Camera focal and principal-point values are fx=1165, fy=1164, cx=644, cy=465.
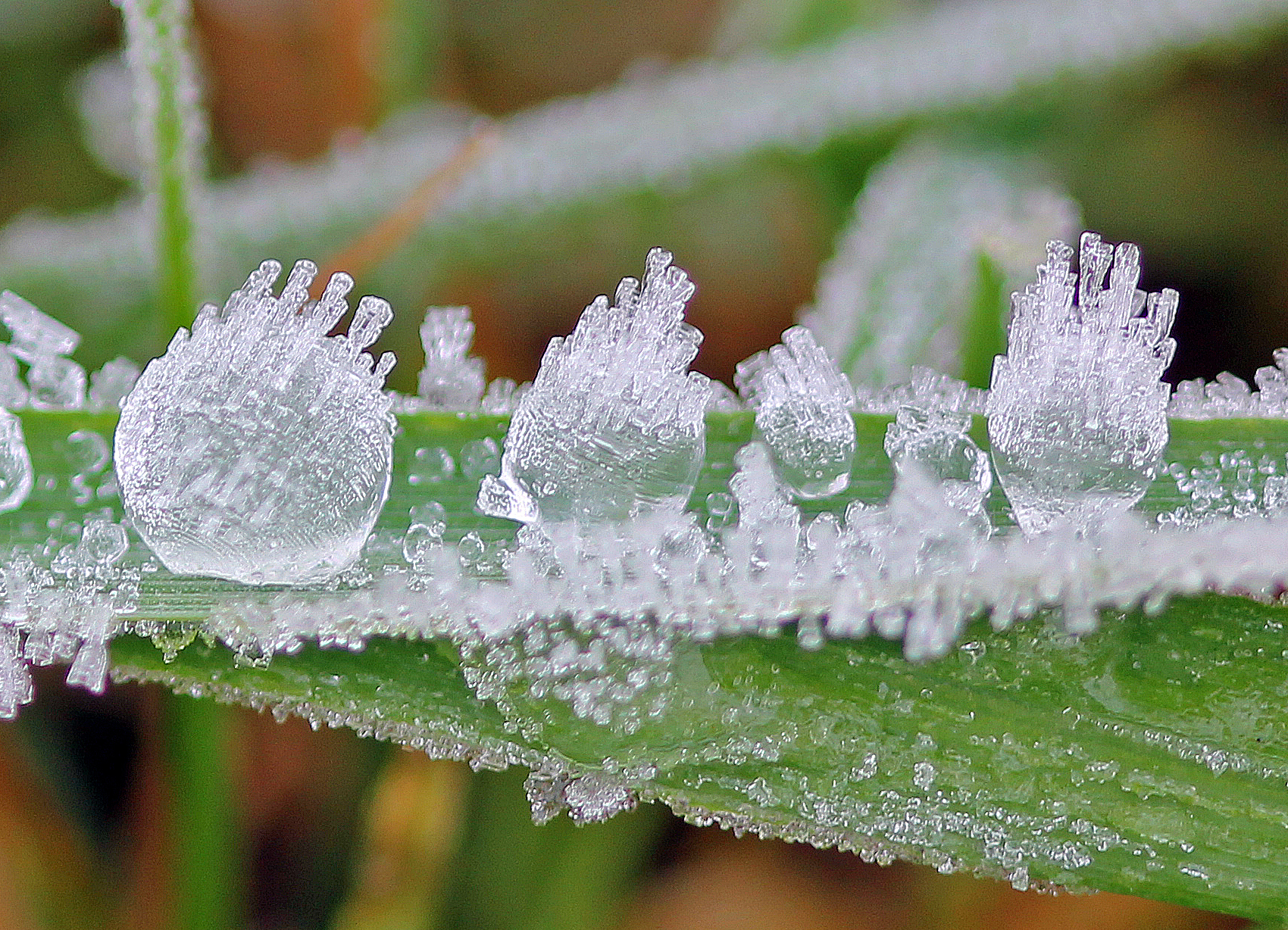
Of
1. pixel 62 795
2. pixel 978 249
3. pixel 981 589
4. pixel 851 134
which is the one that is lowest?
pixel 62 795

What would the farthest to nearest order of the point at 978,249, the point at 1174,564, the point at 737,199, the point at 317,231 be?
the point at 737,199 < the point at 317,231 < the point at 978,249 < the point at 1174,564

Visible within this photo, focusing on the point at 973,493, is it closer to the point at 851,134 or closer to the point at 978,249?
the point at 978,249

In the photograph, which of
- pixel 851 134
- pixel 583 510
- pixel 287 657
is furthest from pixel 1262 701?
pixel 851 134

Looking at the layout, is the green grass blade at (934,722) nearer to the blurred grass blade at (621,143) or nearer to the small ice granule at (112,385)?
the small ice granule at (112,385)

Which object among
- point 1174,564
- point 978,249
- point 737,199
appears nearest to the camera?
point 1174,564

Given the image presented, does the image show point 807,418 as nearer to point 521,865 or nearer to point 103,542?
point 103,542

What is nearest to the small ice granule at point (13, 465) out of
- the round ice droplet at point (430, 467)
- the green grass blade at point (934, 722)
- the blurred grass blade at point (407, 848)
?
the green grass blade at point (934, 722)

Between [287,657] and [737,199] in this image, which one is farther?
[737,199]
